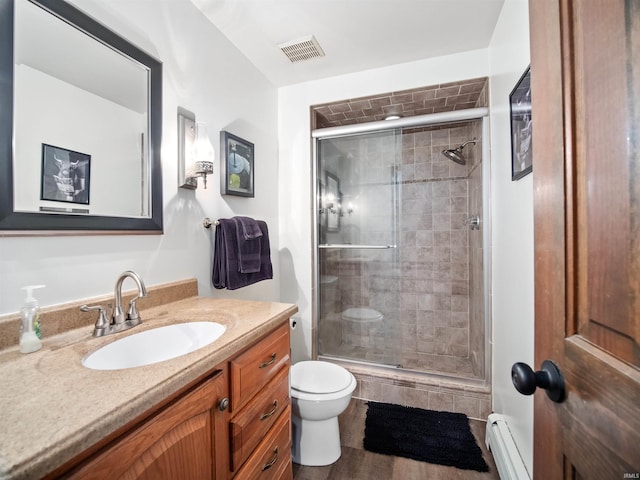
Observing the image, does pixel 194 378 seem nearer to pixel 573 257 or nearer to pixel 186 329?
pixel 186 329

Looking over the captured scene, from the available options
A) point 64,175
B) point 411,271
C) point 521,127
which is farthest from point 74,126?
point 411,271

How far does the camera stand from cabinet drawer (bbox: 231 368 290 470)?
0.84m

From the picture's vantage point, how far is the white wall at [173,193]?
2.87 ft

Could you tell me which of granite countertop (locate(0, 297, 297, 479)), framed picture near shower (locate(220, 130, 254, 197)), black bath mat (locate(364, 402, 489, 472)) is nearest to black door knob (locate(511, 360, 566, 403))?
granite countertop (locate(0, 297, 297, 479))

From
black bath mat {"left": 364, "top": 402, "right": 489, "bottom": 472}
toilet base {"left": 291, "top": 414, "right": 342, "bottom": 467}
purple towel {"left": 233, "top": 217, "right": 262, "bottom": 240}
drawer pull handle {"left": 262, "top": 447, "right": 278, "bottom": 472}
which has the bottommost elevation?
black bath mat {"left": 364, "top": 402, "right": 489, "bottom": 472}

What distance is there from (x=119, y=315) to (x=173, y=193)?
1.92ft

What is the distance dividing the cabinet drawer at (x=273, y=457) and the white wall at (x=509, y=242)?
98 cm

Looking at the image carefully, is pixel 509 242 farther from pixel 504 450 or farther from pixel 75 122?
pixel 75 122

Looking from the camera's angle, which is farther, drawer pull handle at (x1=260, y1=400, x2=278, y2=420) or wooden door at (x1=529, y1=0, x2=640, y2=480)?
drawer pull handle at (x1=260, y1=400, x2=278, y2=420)

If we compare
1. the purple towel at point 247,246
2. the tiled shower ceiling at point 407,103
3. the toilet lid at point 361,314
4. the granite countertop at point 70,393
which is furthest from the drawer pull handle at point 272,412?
the tiled shower ceiling at point 407,103

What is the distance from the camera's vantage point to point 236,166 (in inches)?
66.9

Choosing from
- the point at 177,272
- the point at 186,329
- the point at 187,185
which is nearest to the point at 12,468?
the point at 186,329

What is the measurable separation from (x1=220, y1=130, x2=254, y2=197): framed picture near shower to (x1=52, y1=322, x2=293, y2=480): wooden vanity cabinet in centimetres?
91

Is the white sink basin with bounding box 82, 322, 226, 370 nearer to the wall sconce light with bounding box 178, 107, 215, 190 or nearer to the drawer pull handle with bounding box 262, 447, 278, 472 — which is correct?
the drawer pull handle with bounding box 262, 447, 278, 472
